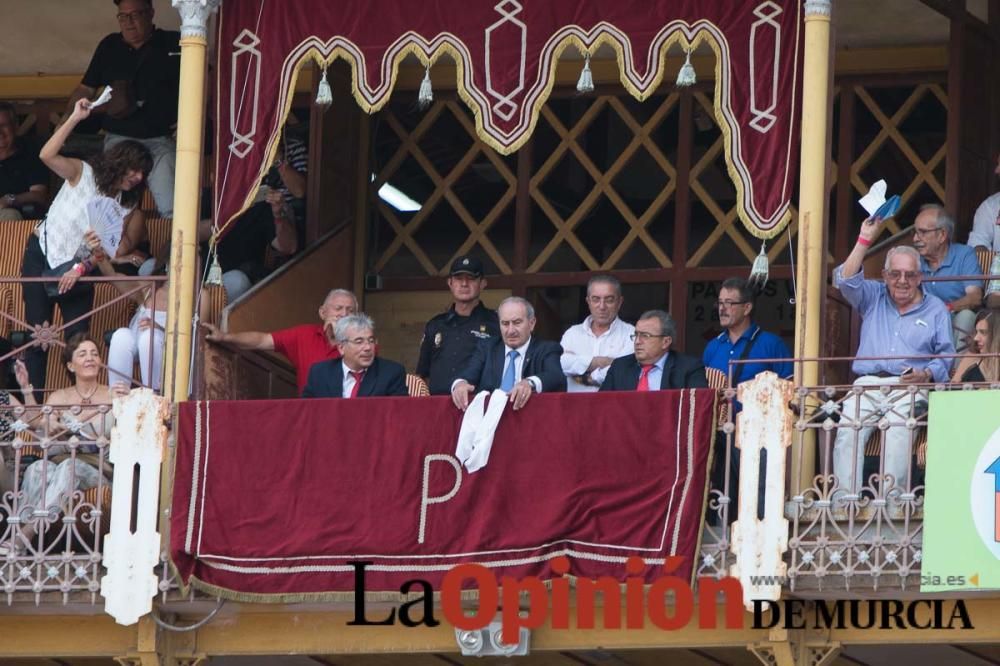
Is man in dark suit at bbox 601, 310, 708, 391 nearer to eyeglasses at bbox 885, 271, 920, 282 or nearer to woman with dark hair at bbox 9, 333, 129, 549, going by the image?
eyeglasses at bbox 885, 271, 920, 282

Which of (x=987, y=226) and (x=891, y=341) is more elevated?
(x=987, y=226)

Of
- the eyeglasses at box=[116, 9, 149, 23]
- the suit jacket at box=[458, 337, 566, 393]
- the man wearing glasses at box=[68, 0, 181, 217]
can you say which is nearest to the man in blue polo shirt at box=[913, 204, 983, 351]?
the suit jacket at box=[458, 337, 566, 393]

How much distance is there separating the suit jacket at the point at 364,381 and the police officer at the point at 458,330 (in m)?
0.39

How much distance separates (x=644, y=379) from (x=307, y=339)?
242 centimetres

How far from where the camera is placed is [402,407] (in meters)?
15.5

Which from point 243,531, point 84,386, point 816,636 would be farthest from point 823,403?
point 84,386

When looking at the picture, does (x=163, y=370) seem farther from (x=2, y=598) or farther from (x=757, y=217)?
(x=757, y=217)

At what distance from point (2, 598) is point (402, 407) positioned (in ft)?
8.51

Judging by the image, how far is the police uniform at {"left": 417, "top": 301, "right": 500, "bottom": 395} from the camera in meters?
16.4

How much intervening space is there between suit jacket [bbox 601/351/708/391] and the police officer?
0.97 m

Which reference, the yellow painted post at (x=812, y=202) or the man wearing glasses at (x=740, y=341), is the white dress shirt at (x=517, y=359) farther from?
the yellow painted post at (x=812, y=202)

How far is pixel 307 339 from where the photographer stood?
16.9 m

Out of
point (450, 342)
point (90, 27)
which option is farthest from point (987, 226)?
point (90, 27)

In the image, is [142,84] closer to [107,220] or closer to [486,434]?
[107,220]
